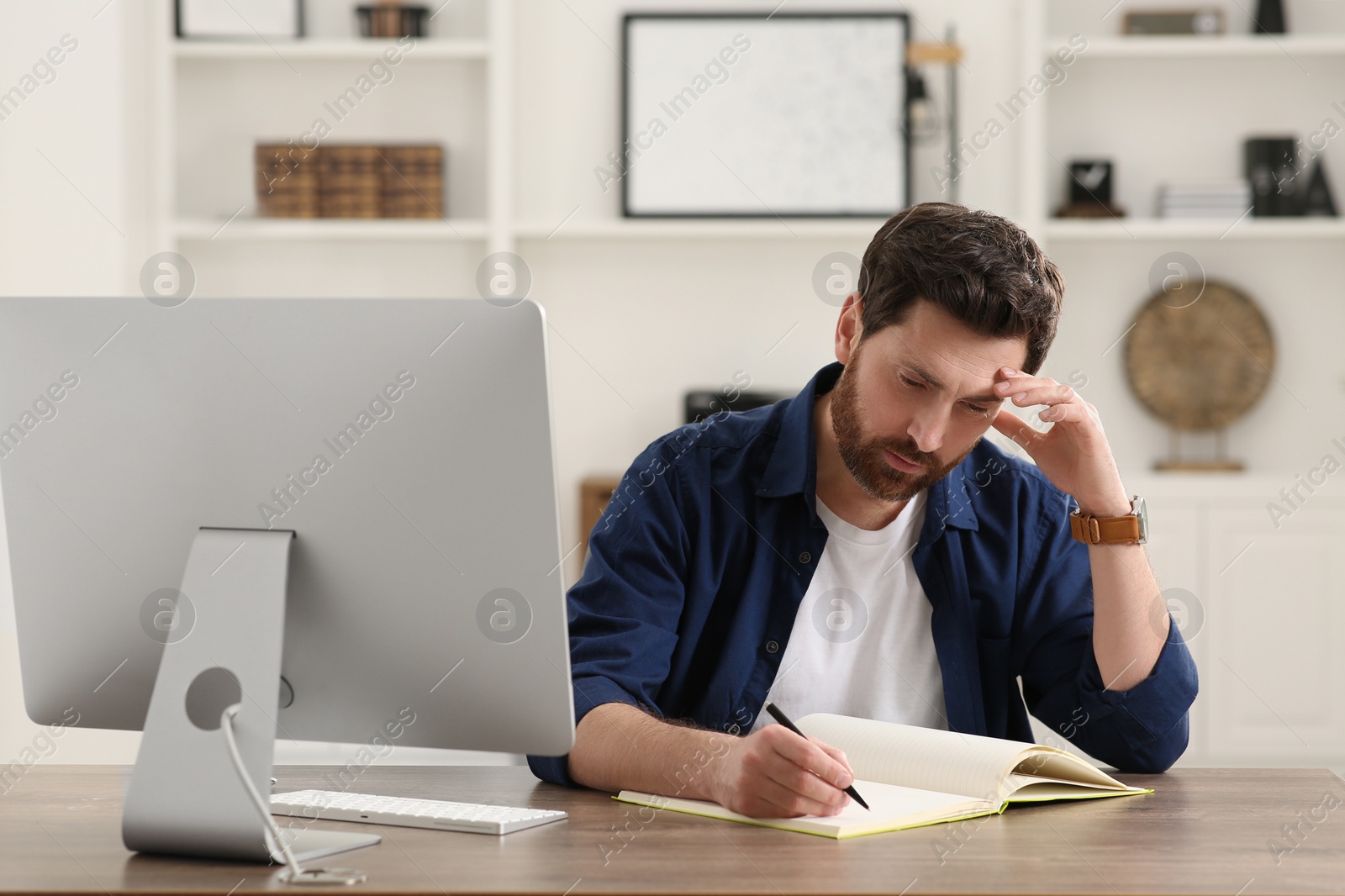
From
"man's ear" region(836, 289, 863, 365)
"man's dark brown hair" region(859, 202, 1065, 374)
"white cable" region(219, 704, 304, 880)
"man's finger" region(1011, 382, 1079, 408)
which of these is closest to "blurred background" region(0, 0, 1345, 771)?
"man's ear" region(836, 289, 863, 365)

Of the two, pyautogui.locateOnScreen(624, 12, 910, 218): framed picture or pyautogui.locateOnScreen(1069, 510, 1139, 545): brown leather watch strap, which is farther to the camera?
pyautogui.locateOnScreen(624, 12, 910, 218): framed picture

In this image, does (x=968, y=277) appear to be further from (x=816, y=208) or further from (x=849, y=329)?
(x=816, y=208)

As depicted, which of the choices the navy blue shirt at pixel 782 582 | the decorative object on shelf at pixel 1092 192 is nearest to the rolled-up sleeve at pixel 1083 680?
the navy blue shirt at pixel 782 582

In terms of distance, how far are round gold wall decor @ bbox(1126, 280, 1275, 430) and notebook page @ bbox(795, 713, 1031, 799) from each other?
8.91 feet

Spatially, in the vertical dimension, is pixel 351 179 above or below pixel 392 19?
below

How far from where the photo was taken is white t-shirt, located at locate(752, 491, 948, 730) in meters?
1.50

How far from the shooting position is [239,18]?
12.0ft

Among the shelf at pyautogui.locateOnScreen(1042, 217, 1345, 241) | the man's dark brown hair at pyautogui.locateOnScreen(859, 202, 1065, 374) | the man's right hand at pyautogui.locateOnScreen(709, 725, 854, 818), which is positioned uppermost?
the shelf at pyautogui.locateOnScreen(1042, 217, 1345, 241)

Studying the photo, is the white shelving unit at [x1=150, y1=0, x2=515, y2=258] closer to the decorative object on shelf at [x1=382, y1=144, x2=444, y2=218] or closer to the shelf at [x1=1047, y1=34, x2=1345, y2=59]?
the decorative object on shelf at [x1=382, y1=144, x2=444, y2=218]

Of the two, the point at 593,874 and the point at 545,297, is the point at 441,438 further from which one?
the point at 545,297

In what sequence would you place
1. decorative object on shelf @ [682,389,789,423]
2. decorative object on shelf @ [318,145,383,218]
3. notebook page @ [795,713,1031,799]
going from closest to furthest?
notebook page @ [795,713,1031,799] → decorative object on shelf @ [682,389,789,423] → decorative object on shelf @ [318,145,383,218]

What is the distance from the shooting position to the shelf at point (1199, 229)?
136 inches

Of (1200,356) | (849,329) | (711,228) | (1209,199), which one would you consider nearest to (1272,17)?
(1209,199)

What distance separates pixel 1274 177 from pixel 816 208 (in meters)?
1.32
